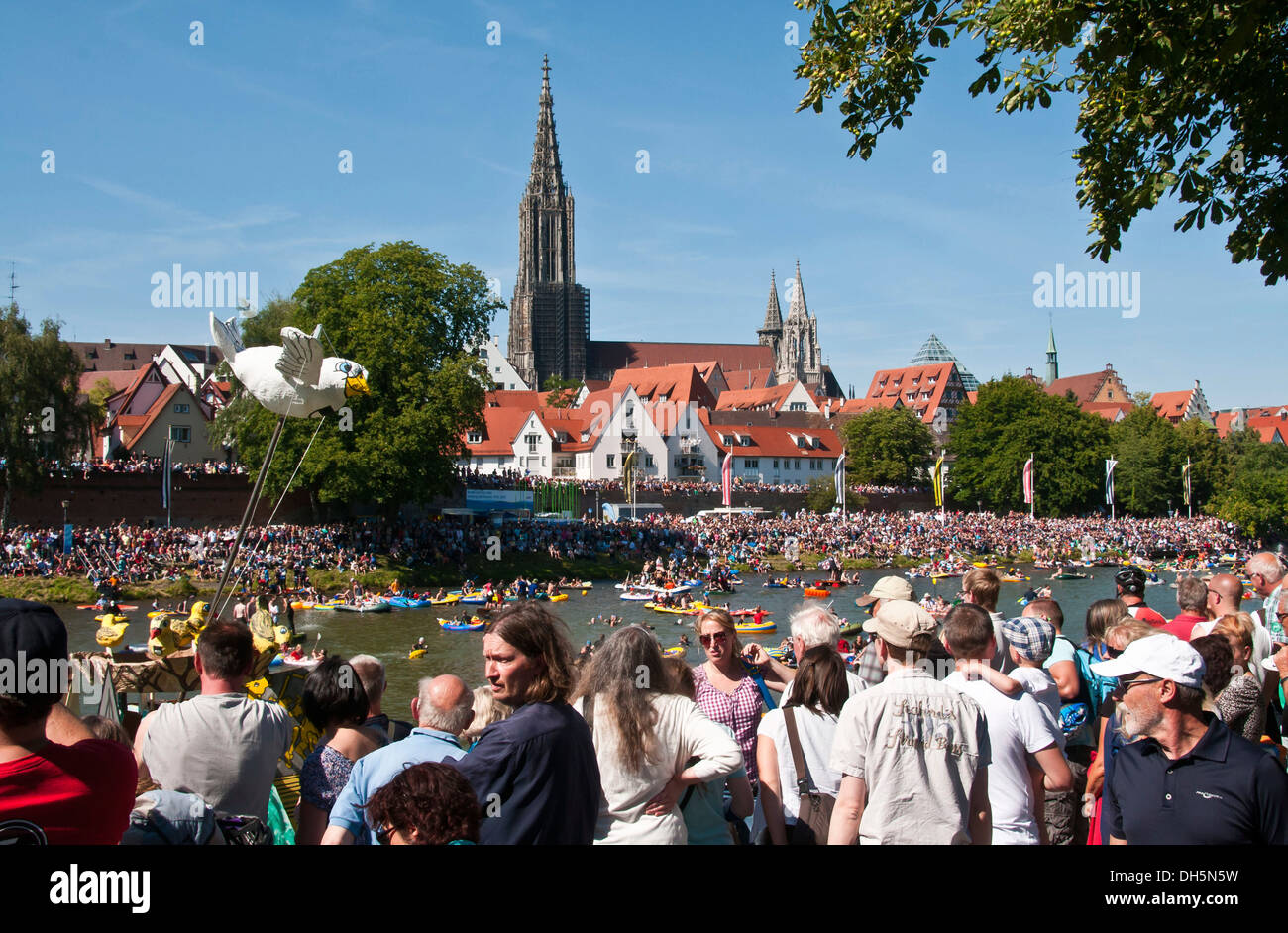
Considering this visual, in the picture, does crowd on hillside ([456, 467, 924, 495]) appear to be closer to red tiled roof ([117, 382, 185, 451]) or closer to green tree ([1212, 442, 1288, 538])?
red tiled roof ([117, 382, 185, 451])

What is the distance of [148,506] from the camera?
4422 centimetres

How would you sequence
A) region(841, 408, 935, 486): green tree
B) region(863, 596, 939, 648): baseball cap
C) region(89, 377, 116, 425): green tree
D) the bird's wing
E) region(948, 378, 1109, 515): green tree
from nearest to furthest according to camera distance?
region(863, 596, 939, 648): baseball cap < the bird's wing < region(89, 377, 116, 425): green tree < region(948, 378, 1109, 515): green tree < region(841, 408, 935, 486): green tree

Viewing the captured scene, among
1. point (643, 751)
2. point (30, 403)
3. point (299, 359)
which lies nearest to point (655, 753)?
point (643, 751)

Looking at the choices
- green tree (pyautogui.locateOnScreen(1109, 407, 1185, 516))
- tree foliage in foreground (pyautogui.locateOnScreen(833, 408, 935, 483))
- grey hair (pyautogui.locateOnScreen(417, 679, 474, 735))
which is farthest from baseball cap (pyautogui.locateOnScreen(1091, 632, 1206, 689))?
green tree (pyautogui.locateOnScreen(1109, 407, 1185, 516))

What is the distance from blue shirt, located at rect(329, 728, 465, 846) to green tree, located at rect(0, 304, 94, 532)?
41823 mm

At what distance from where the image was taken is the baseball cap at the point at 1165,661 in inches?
160

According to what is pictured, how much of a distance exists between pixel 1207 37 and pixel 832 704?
641 centimetres

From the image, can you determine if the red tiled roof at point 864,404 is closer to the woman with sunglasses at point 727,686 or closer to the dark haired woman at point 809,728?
the woman with sunglasses at point 727,686

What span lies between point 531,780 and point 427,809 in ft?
1.65

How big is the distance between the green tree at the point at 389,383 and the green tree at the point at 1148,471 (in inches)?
2260

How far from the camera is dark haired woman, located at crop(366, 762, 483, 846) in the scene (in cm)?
321

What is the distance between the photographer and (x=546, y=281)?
128250mm

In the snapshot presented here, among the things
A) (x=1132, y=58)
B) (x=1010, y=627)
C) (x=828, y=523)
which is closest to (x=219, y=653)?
(x=1010, y=627)

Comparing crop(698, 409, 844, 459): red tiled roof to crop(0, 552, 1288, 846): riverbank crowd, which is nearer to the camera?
crop(0, 552, 1288, 846): riverbank crowd
